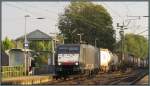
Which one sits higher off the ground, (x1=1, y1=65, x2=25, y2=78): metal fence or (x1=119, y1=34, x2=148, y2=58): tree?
(x1=119, y1=34, x2=148, y2=58): tree

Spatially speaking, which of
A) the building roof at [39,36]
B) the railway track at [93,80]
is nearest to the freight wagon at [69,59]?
the railway track at [93,80]

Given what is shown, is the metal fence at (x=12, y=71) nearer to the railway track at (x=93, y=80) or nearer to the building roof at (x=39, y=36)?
the railway track at (x=93, y=80)

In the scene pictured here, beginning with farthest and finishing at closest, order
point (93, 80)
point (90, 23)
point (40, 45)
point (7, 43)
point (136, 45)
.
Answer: point (136, 45) < point (90, 23) < point (7, 43) < point (40, 45) < point (93, 80)

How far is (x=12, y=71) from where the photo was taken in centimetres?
4028

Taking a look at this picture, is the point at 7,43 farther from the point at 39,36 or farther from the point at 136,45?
the point at 136,45

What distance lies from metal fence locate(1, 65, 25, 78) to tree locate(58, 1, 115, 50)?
117ft

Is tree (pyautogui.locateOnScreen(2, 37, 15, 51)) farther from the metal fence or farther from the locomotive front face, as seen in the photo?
the locomotive front face

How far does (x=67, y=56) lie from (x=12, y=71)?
5892 millimetres

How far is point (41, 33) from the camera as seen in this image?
251 ft

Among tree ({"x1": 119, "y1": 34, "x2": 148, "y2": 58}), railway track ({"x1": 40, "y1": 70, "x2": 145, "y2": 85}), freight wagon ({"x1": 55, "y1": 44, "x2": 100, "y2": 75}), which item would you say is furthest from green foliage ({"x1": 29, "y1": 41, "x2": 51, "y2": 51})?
A: freight wagon ({"x1": 55, "y1": 44, "x2": 100, "y2": 75})

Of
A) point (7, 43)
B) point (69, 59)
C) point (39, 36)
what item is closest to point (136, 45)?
point (7, 43)

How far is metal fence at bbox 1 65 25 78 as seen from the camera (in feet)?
124

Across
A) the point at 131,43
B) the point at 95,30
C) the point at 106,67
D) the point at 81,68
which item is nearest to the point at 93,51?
the point at 81,68

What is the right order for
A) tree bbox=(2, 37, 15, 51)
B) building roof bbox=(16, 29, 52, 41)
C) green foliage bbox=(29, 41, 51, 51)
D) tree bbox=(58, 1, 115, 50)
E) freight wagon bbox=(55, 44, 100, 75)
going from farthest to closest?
tree bbox=(58, 1, 115, 50), tree bbox=(2, 37, 15, 51), building roof bbox=(16, 29, 52, 41), green foliage bbox=(29, 41, 51, 51), freight wagon bbox=(55, 44, 100, 75)
